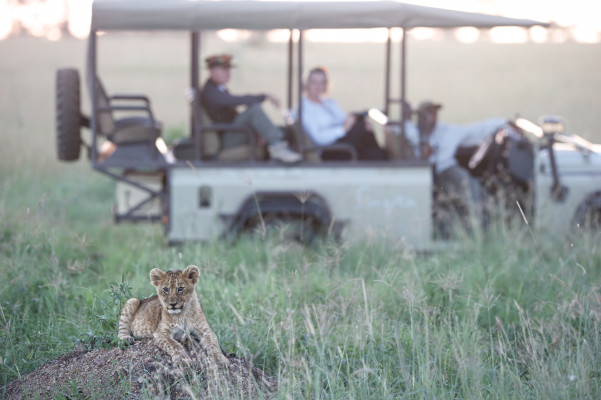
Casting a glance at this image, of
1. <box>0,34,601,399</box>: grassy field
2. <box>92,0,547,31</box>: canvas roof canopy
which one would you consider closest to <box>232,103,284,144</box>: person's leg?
<box>92,0,547,31</box>: canvas roof canopy

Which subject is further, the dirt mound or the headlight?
the headlight

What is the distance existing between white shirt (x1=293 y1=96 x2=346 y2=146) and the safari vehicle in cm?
14

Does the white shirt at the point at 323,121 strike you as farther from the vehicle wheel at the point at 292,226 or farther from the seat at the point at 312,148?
the vehicle wheel at the point at 292,226

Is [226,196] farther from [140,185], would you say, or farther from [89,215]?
[89,215]

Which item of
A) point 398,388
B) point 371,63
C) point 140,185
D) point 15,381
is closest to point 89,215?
point 140,185

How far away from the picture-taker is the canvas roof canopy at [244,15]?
5520mm

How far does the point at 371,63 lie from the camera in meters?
34.3

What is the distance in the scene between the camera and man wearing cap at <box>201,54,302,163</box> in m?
6.09

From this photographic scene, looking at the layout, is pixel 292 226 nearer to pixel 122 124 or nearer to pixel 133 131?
pixel 133 131

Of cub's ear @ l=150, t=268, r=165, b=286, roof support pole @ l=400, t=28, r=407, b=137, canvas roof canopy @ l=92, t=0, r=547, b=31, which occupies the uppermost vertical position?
canvas roof canopy @ l=92, t=0, r=547, b=31

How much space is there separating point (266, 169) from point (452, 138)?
1.96 m

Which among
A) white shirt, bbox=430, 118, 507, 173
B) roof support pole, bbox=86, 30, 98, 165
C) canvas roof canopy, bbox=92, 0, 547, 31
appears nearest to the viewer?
canvas roof canopy, bbox=92, 0, 547, 31

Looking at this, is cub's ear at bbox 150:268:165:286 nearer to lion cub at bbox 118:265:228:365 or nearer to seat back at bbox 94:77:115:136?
lion cub at bbox 118:265:228:365

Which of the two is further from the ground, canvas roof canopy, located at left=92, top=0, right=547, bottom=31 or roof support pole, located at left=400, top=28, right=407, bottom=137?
canvas roof canopy, located at left=92, top=0, right=547, bottom=31
